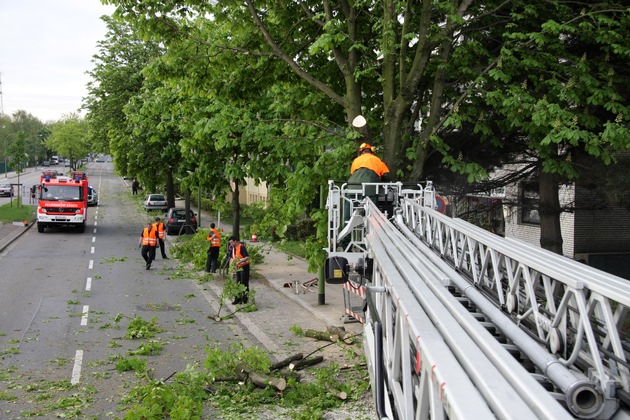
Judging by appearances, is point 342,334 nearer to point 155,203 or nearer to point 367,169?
point 367,169

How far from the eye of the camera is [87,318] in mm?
14328

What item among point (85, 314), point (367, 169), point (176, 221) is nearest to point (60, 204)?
point (176, 221)


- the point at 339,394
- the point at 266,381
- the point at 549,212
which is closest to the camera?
the point at 339,394

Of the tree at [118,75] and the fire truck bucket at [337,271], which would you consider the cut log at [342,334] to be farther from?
the tree at [118,75]

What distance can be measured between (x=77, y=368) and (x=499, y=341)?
25.8 feet

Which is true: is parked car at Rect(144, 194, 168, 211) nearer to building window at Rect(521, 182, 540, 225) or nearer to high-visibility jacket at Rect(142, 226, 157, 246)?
high-visibility jacket at Rect(142, 226, 157, 246)

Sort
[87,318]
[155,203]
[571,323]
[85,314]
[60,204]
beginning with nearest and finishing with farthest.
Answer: [571,323] < [87,318] < [85,314] < [60,204] < [155,203]

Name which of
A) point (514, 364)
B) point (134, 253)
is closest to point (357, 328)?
point (514, 364)

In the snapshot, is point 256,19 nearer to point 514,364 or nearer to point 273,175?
point 273,175

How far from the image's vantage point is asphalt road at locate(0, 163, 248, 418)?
10.0 metres

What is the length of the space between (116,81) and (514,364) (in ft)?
121

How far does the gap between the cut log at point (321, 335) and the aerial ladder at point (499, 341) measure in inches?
217

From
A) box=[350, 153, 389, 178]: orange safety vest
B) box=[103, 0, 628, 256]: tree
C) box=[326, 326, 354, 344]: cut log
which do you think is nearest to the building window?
box=[103, 0, 628, 256]: tree

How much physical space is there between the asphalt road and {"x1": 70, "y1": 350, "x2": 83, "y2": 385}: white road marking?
2 centimetres
